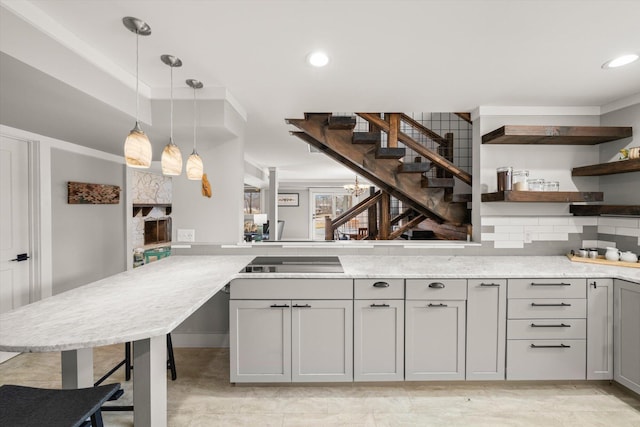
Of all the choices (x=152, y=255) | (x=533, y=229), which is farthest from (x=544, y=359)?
(x=152, y=255)

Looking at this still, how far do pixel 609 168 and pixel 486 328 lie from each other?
177cm

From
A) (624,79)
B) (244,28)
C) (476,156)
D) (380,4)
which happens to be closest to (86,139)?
(244,28)

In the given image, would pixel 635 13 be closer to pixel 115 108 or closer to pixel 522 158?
pixel 522 158

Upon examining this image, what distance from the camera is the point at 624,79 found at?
2.33 meters

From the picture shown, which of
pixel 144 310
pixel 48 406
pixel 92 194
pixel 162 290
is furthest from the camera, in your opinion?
pixel 92 194

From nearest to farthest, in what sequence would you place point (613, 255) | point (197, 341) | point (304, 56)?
point (304, 56) → point (613, 255) → point (197, 341)

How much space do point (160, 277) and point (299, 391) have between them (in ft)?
4.26

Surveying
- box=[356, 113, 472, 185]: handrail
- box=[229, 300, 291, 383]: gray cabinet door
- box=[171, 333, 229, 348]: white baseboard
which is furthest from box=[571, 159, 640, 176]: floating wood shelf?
box=[171, 333, 229, 348]: white baseboard

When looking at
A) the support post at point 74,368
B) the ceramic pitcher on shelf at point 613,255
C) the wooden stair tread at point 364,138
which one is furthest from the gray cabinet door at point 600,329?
the support post at point 74,368

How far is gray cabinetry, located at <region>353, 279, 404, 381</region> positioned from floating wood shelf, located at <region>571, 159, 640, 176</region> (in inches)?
81.6

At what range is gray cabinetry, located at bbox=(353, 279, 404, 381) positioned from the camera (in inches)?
87.0

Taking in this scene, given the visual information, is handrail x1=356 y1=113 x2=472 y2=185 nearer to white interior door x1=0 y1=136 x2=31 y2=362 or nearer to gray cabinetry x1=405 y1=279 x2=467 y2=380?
gray cabinetry x1=405 y1=279 x2=467 y2=380

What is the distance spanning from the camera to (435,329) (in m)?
2.22

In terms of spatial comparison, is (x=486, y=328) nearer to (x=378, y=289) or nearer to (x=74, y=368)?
(x=378, y=289)
